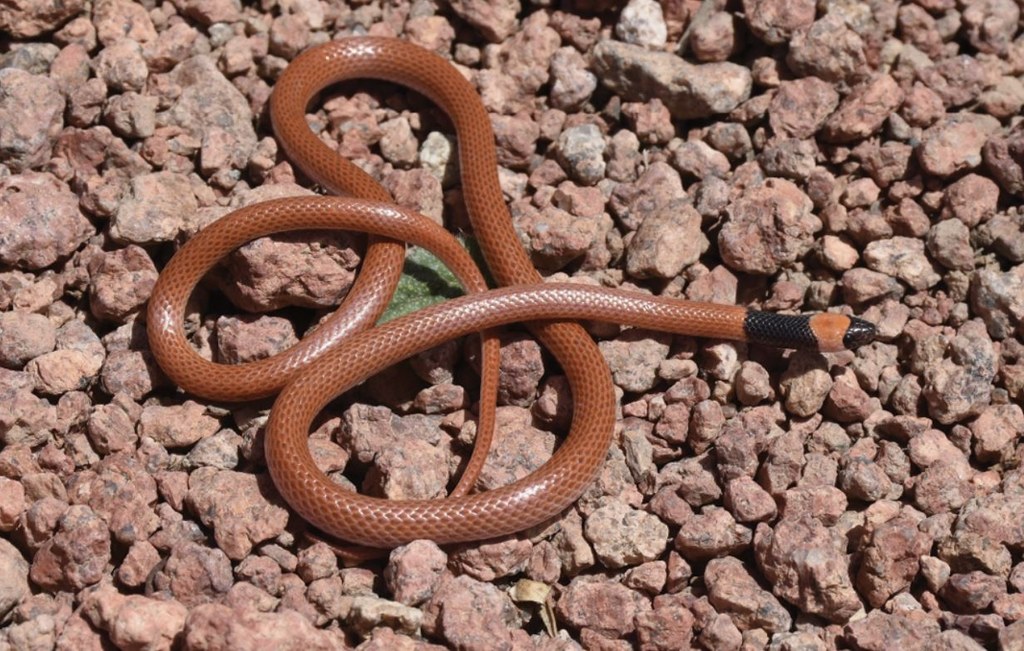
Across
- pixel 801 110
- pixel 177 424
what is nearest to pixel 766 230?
pixel 801 110

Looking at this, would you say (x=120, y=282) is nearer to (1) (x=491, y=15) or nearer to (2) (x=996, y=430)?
(1) (x=491, y=15)

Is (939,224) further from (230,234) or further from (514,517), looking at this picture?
(230,234)

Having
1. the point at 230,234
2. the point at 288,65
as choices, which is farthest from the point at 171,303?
the point at 288,65

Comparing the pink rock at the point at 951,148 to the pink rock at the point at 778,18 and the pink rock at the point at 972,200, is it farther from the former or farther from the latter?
the pink rock at the point at 778,18

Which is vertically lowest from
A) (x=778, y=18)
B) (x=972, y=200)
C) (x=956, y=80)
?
(x=972, y=200)

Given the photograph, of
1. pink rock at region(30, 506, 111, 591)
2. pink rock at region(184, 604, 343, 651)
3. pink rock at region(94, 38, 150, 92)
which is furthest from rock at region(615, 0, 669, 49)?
pink rock at region(30, 506, 111, 591)

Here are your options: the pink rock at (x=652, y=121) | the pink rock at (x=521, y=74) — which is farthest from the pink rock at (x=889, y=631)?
the pink rock at (x=521, y=74)
